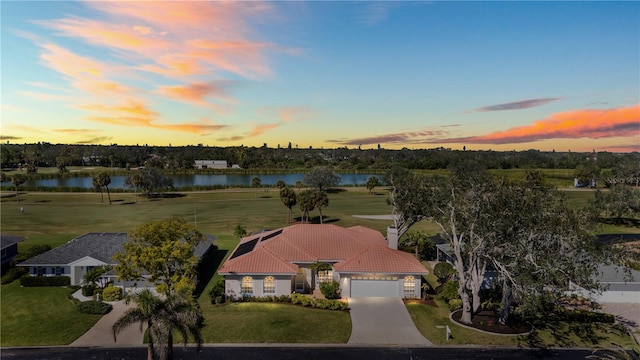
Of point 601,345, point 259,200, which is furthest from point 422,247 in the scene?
point 259,200

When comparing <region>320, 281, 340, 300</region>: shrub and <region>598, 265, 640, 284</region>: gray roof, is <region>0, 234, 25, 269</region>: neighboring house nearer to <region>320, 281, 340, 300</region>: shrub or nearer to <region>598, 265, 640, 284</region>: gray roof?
<region>320, 281, 340, 300</region>: shrub

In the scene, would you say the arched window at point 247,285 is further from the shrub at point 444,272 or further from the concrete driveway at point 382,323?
the shrub at point 444,272

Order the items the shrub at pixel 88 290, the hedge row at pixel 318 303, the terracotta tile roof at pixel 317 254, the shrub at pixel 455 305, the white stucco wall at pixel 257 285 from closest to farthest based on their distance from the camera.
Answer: the shrub at pixel 455 305, the hedge row at pixel 318 303, the white stucco wall at pixel 257 285, the shrub at pixel 88 290, the terracotta tile roof at pixel 317 254

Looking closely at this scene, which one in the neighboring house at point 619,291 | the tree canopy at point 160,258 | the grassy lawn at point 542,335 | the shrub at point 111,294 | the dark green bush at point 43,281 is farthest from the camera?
the dark green bush at point 43,281

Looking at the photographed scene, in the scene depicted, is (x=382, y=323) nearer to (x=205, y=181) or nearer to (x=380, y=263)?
Answer: (x=380, y=263)

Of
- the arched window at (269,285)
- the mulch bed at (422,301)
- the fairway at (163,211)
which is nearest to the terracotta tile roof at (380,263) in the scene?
the mulch bed at (422,301)

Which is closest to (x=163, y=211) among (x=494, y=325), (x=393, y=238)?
(x=393, y=238)
